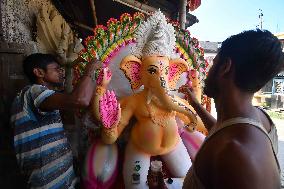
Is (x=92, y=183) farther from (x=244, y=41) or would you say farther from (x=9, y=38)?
(x=244, y=41)

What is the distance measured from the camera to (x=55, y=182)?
2004 mm

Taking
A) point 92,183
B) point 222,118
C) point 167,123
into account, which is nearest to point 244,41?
point 222,118

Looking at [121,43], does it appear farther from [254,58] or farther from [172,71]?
[254,58]

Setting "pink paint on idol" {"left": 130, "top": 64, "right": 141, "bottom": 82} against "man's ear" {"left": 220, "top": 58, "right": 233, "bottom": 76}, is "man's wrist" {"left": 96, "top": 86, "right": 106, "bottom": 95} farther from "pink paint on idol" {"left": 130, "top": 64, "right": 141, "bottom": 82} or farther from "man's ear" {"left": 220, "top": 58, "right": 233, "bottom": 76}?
A: "man's ear" {"left": 220, "top": 58, "right": 233, "bottom": 76}

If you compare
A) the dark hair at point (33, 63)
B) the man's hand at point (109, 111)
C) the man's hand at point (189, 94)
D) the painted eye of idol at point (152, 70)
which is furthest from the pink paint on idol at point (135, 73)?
the dark hair at point (33, 63)

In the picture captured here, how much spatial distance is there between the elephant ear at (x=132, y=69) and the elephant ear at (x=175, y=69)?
31cm

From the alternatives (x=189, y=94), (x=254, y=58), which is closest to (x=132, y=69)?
(x=189, y=94)

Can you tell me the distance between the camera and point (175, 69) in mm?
2732

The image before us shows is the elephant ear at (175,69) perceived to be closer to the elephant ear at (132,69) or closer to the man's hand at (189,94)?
the man's hand at (189,94)

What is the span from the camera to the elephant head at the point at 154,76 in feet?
8.06

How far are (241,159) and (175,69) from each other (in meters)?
1.83

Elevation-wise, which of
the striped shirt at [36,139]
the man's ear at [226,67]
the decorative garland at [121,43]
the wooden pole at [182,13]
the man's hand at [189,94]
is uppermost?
the wooden pole at [182,13]

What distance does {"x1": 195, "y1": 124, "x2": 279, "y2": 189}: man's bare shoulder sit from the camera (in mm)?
955

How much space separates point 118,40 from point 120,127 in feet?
2.66
